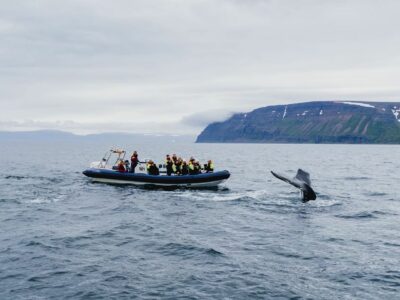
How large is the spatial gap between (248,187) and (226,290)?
2950cm

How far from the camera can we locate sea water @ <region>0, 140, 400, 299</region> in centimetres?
1500

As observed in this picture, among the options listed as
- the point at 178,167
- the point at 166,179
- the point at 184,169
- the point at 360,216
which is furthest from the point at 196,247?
the point at 178,167

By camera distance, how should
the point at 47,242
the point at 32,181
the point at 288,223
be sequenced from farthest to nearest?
the point at 32,181
the point at 288,223
the point at 47,242

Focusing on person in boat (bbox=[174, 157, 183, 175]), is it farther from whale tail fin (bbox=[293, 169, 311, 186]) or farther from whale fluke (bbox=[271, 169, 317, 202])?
whale tail fin (bbox=[293, 169, 311, 186])

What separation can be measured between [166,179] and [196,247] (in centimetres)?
1935

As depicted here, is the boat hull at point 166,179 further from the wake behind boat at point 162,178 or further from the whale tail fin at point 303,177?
the whale tail fin at point 303,177

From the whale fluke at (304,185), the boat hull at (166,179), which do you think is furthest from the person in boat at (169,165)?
the whale fluke at (304,185)

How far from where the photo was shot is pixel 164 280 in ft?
51.4

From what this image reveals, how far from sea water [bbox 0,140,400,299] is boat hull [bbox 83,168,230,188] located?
12.7ft

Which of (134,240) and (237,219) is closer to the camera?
(134,240)

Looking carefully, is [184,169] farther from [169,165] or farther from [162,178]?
[162,178]

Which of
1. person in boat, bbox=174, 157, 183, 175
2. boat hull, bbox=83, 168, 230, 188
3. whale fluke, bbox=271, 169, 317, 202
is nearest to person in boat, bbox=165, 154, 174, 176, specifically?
person in boat, bbox=174, 157, 183, 175

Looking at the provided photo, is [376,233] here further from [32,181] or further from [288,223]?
[32,181]

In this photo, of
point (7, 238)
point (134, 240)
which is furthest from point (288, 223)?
point (7, 238)
